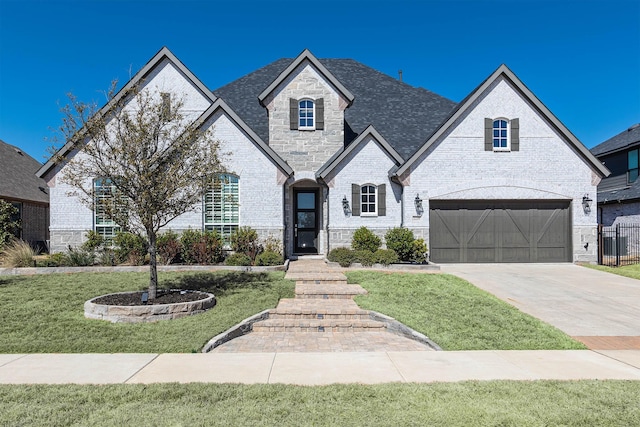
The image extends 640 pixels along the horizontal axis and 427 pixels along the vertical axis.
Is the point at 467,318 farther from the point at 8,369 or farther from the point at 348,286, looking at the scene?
the point at 8,369

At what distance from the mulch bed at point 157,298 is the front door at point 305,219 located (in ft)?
29.1

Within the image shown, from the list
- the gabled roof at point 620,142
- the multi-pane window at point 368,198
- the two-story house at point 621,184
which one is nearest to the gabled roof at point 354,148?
the multi-pane window at point 368,198

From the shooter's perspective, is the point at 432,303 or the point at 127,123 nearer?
the point at 127,123

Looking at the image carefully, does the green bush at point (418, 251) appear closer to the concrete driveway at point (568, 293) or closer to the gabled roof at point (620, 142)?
the concrete driveway at point (568, 293)

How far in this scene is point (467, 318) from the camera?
8.49 m

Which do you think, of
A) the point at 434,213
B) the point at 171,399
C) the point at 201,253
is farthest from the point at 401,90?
the point at 171,399

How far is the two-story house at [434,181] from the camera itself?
631 inches

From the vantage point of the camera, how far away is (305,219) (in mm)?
18375

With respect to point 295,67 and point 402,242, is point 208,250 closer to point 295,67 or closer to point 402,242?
point 402,242

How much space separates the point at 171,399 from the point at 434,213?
1419 cm

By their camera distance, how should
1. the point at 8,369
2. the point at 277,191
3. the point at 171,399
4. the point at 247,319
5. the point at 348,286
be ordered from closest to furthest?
the point at 171,399
the point at 8,369
the point at 247,319
the point at 348,286
the point at 277,191

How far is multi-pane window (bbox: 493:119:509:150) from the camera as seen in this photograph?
665 inches

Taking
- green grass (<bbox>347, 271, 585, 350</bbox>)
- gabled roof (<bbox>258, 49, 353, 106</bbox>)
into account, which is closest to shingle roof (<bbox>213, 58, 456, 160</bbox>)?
gabled roof (<bbox>258, 49, 353, 106</bbox>)

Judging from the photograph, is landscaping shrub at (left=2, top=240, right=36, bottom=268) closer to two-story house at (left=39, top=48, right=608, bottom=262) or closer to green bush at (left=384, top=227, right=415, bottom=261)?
two-story house at (left=39, top=48, right=608, bottom=262)
